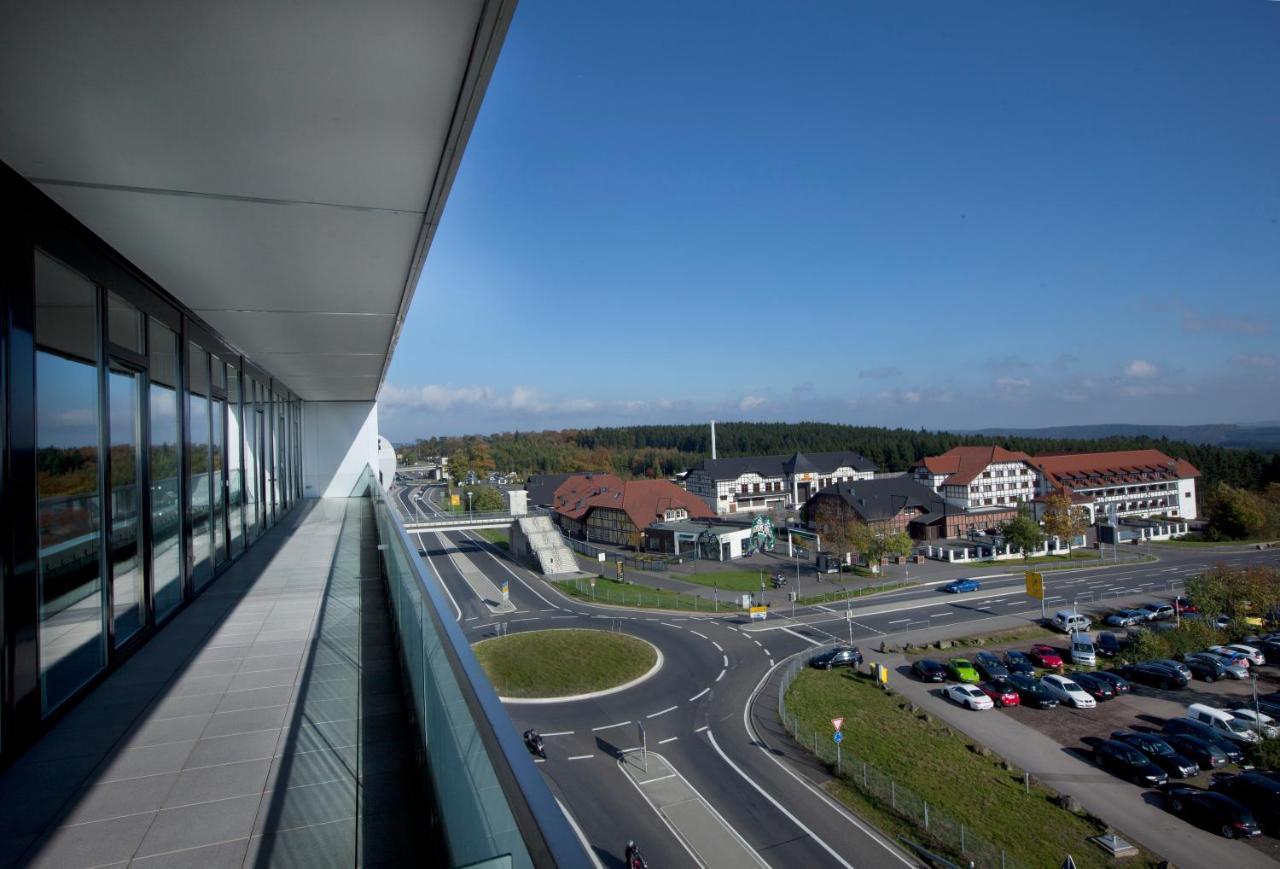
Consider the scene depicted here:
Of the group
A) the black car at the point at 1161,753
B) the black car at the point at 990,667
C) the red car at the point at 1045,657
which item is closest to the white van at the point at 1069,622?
the red car at the point at 1045,657

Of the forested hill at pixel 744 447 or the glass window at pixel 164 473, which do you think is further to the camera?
the forested hill at pixel 744 447

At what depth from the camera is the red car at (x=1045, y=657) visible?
18.2 m

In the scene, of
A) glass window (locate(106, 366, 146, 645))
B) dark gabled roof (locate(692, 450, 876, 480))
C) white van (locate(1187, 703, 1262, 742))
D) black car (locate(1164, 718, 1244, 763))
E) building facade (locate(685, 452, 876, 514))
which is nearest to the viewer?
glass window (locate(106, 366, 146, 645))

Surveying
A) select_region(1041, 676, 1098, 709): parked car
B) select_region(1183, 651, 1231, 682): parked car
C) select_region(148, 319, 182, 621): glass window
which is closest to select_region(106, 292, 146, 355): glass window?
select_region(148, 319, 182, 621): glass window

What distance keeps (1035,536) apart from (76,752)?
124 feet

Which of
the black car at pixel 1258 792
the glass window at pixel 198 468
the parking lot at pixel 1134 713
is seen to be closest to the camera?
the glass window at pixel 198 468

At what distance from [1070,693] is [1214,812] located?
4.92 metres

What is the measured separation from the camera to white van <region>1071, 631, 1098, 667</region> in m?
18.5

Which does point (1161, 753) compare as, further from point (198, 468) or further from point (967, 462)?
point (967, 462)

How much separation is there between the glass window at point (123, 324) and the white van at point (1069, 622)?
2352cm

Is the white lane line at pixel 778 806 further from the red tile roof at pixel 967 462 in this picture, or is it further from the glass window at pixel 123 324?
the red tile roof at pixel 967 462

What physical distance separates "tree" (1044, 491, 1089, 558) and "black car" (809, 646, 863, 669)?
23.2 metres

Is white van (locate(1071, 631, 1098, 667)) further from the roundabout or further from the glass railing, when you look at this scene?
the glass railing

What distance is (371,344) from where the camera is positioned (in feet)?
22.6
